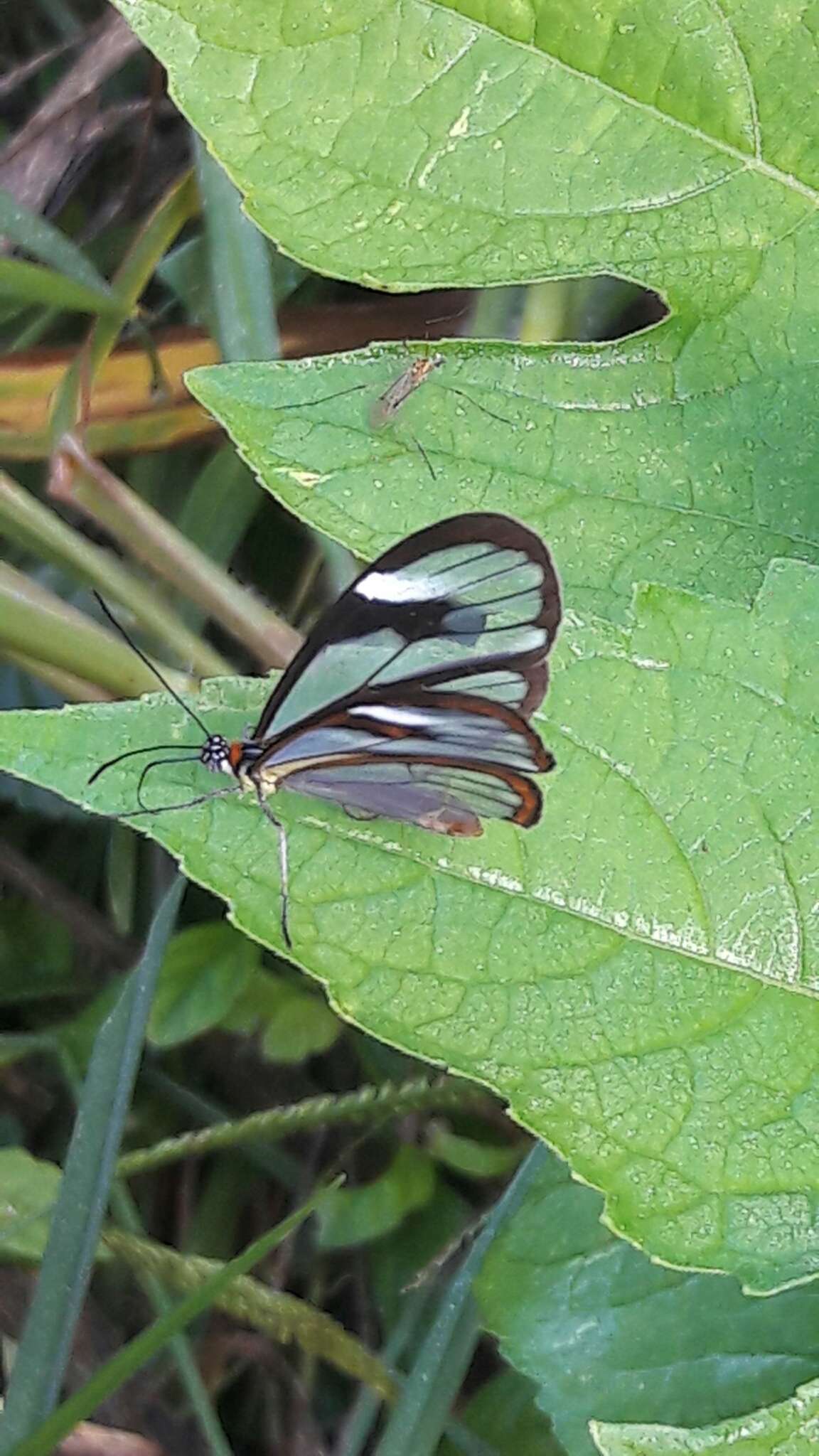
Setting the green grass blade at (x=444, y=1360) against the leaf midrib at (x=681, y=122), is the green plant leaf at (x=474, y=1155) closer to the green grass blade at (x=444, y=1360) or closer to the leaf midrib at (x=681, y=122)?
the green grass blade at (x=444, y=1360)

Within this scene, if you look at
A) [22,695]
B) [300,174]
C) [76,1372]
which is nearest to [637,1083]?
[300,174]

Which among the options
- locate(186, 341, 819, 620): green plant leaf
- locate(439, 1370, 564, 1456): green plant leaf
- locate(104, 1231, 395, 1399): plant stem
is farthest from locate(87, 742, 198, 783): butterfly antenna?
locate(439, 1370, 564, 1456): green plant leaf

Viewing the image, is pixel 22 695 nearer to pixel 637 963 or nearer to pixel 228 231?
pixel 228 231

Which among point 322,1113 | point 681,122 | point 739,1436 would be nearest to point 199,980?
point 322,1113

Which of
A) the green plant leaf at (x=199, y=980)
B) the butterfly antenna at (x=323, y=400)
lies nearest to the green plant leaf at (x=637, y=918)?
the butterfly antenna at (x=323, y=400)

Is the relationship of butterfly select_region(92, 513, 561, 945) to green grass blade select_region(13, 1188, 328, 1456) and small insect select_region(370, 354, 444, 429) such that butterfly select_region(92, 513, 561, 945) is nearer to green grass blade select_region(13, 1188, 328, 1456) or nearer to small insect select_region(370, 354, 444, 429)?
small insect select_region(370, 354, 444, 429)
